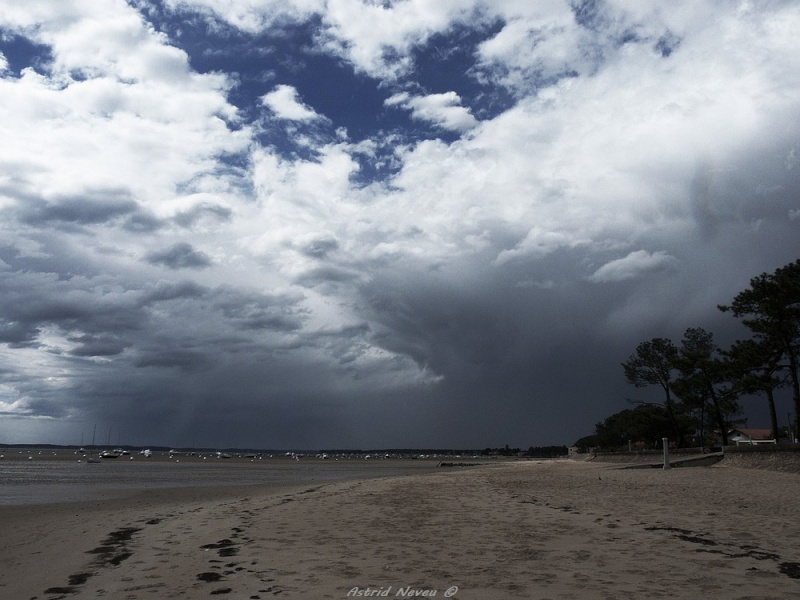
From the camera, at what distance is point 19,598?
881 cm

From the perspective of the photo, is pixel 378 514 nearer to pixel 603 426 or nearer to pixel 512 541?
pixel 512 541

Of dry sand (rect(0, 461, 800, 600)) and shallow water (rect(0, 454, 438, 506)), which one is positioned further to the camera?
shallow water (rect(0, 454, 438, 506))

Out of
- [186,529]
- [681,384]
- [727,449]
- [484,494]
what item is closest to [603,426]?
[681,384]

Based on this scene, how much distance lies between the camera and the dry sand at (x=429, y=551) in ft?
27.5

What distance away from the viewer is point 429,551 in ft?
36.6

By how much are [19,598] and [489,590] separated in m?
7.17
